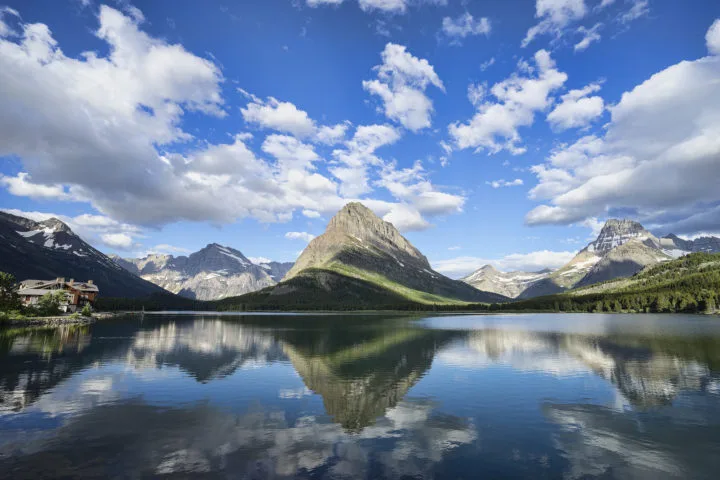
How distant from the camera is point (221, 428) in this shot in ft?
103

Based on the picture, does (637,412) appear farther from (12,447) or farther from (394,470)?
(12,447)

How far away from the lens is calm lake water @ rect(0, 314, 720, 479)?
24.2 meters

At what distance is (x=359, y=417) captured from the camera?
34.3 meters

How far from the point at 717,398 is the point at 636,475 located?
26836mm

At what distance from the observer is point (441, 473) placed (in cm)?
2308

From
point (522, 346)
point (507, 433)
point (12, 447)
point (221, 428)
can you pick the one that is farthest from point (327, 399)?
point (522, 346)

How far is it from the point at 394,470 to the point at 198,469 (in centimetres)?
1179

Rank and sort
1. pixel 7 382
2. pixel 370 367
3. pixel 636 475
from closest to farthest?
pixel 636 475
pixel 7 382
pixel 370 367

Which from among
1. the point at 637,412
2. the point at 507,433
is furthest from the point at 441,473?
the point at 637,412

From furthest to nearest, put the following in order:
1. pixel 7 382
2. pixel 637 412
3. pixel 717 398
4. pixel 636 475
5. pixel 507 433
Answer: pixel 7 382
pixel 717 398
pixel 637 412
pixel 507 433
pixel 636 475

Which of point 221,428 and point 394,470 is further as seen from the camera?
point 221,428

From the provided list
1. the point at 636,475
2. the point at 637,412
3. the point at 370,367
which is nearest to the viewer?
the point at 636,475

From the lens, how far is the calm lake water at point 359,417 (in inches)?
952

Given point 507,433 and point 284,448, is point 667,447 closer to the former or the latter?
point 507,433
